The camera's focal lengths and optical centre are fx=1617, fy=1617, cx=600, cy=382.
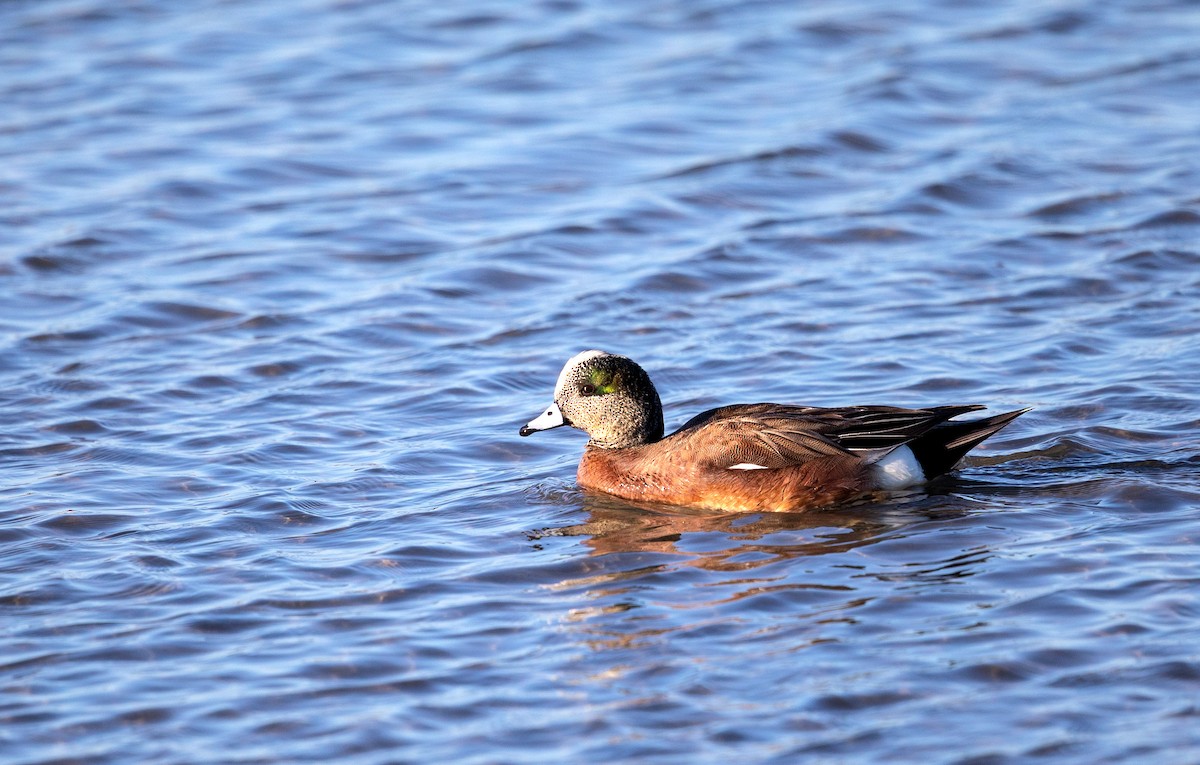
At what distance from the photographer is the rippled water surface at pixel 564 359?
18.5 feet

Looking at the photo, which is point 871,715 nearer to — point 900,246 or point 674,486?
point 674,486

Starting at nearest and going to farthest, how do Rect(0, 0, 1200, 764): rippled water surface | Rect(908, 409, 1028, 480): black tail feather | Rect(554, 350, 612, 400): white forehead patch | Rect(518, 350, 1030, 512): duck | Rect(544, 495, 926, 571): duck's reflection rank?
Rect(0, 0, 1200, 764): rippled water surface, Rect(544, 495, 926, 571): duck's reflection, Rect(518, 350, 1030, 512): duck, Rect(908, 409, 1028, 480): black tail feather, Rect(554, 350, 612, 400): white forehead patch

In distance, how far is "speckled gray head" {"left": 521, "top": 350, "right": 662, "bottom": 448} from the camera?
804 cm

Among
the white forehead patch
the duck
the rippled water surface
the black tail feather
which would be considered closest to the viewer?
the rippled water surface

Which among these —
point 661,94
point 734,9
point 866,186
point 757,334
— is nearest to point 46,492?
point 757,334

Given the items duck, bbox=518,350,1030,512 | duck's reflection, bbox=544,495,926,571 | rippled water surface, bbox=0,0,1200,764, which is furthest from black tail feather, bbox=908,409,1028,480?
duck's reflection, bbox=544,495,926,571

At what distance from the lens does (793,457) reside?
296 inches

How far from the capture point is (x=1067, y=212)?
11.9 m

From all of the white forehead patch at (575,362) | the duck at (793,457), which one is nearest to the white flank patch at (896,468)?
the duck at (793,457)

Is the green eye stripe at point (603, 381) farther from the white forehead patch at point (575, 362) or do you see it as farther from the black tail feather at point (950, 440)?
the black tail feather at point (950, 440)

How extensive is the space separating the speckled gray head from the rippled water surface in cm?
37

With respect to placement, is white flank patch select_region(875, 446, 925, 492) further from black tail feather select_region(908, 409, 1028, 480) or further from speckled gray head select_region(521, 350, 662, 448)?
speckled gray head select_region(521, 350, 662, 448)

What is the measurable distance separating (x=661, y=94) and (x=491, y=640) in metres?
9.50

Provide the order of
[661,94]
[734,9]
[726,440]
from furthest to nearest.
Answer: [734,9]
[661,94]
[726,440]
